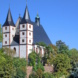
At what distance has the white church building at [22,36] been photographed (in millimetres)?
54812

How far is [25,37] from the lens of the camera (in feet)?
180

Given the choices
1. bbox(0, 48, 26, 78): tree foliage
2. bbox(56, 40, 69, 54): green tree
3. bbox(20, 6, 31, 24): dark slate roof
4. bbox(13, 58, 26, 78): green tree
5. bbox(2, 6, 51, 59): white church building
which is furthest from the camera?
bbox(20, 6, 31, 24): dark slate roof

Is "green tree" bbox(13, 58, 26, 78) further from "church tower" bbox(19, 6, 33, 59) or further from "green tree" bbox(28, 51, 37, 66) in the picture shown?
"church tower" bbox(19, 6, 33, 59)

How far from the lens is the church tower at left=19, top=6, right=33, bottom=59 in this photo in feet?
179

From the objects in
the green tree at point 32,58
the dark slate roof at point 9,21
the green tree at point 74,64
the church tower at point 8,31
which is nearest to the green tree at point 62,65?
the green tree at point 74,64

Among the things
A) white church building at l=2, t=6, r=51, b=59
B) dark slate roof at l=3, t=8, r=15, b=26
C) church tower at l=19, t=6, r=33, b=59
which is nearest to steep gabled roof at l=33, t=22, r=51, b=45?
white church building at l=2, t=6, r=51, b=59

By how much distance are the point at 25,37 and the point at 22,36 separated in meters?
0.74

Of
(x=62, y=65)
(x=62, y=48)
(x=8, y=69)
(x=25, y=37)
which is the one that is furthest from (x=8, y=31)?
(x=8, y=69)

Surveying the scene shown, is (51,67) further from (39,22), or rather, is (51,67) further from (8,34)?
(39,22)

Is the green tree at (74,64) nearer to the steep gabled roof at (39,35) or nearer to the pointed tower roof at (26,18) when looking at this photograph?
the steep gabled roof at (39,35)

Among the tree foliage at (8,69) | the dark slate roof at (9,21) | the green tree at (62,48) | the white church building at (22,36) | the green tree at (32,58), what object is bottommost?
the tree foliage at (8,69)

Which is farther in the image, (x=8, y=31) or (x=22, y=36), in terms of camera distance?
(x=8, y=31)

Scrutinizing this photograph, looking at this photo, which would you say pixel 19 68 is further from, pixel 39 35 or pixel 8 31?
pixel 39 35

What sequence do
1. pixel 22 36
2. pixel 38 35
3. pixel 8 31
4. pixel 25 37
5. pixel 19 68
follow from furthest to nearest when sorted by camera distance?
pixel 38 35 < pixel 8 31 < pixel 22 36 < pixel 25 37 < pixel 19 68
